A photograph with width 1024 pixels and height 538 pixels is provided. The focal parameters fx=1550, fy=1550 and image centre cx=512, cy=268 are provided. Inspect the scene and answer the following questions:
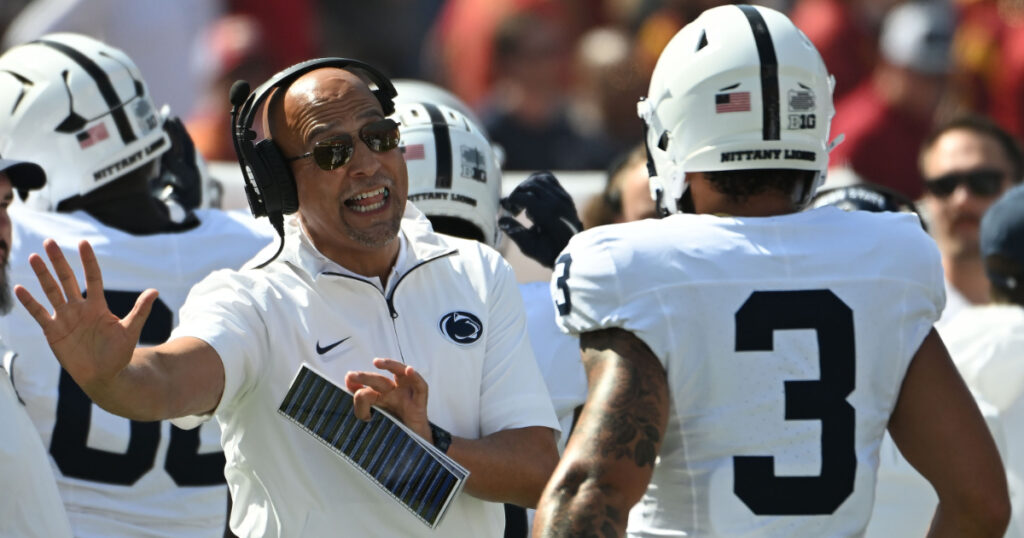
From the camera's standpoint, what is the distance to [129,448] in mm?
4492

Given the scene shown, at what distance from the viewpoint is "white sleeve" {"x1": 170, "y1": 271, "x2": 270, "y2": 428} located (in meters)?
3.36

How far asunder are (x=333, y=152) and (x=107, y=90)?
155 centimetres

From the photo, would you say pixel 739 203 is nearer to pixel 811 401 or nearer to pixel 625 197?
pixel 811 401

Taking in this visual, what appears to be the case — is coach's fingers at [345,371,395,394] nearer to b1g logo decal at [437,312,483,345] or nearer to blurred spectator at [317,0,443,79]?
b1g logo decal at [437,312,483,345]

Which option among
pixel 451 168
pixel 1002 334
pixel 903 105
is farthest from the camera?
pixel 903 105

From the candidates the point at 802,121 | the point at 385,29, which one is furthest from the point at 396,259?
the point at 385,29

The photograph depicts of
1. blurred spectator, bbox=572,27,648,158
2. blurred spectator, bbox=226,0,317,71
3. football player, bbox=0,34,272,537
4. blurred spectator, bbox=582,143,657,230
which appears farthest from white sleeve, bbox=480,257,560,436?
blurred spectator, bbox=226,0,317,71

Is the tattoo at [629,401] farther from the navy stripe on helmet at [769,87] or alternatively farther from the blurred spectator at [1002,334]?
the blurred spectator at [1002,334]

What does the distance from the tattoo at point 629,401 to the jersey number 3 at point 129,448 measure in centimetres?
181

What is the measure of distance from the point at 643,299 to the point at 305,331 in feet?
2.71

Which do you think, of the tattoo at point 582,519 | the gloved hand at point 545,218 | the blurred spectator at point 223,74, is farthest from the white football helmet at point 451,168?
Result: the blurred spectator at point 223,74

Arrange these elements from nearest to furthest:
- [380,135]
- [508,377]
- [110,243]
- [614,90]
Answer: [508,377] → [380,135] → [110,243] → [614,90]

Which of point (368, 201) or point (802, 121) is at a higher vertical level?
point (802, 121)

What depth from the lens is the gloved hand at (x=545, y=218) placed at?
4668 mm
